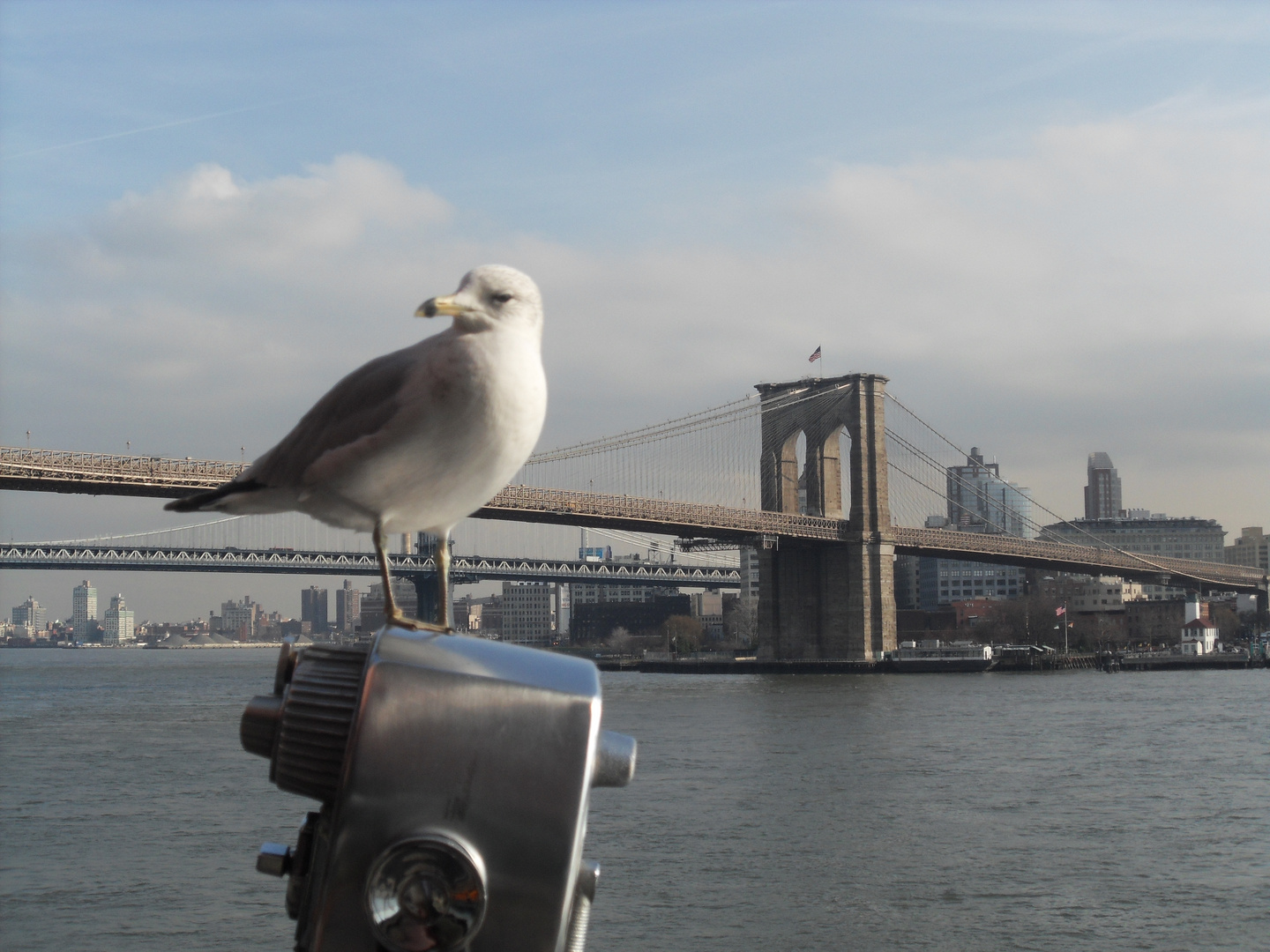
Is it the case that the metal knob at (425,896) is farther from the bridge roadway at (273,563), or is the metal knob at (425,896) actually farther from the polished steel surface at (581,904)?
the bridge roadway at (273,563)

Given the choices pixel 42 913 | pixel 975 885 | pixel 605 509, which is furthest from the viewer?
pixel 605 509

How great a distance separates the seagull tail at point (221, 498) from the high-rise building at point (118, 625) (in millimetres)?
163305

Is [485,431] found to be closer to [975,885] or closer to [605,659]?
[975,885]

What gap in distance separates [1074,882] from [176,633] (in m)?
160

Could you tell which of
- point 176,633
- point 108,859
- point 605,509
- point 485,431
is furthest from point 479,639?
point 176,633

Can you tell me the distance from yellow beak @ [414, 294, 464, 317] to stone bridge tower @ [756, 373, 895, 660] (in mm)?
45609

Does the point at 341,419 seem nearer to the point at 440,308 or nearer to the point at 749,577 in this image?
the point at 440,308

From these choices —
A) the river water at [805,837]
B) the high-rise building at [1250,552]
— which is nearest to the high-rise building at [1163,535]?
the high-rise building at [1250,552]

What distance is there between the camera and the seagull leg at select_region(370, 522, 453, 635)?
121 cm

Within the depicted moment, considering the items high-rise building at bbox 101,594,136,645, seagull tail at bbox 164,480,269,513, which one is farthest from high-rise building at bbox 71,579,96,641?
seagull tail at bbox 164,480,269,513

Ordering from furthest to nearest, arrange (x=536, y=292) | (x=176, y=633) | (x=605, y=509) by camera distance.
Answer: (x=176, y=633), (x=605, y=509), (x=536, y=292)

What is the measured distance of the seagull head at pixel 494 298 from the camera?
134cm

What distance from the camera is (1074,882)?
13094mm

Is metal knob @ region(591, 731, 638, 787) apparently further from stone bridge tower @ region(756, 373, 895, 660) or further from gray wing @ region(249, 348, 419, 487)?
stone bridge tower @ region(756, 373, 895, 660)
